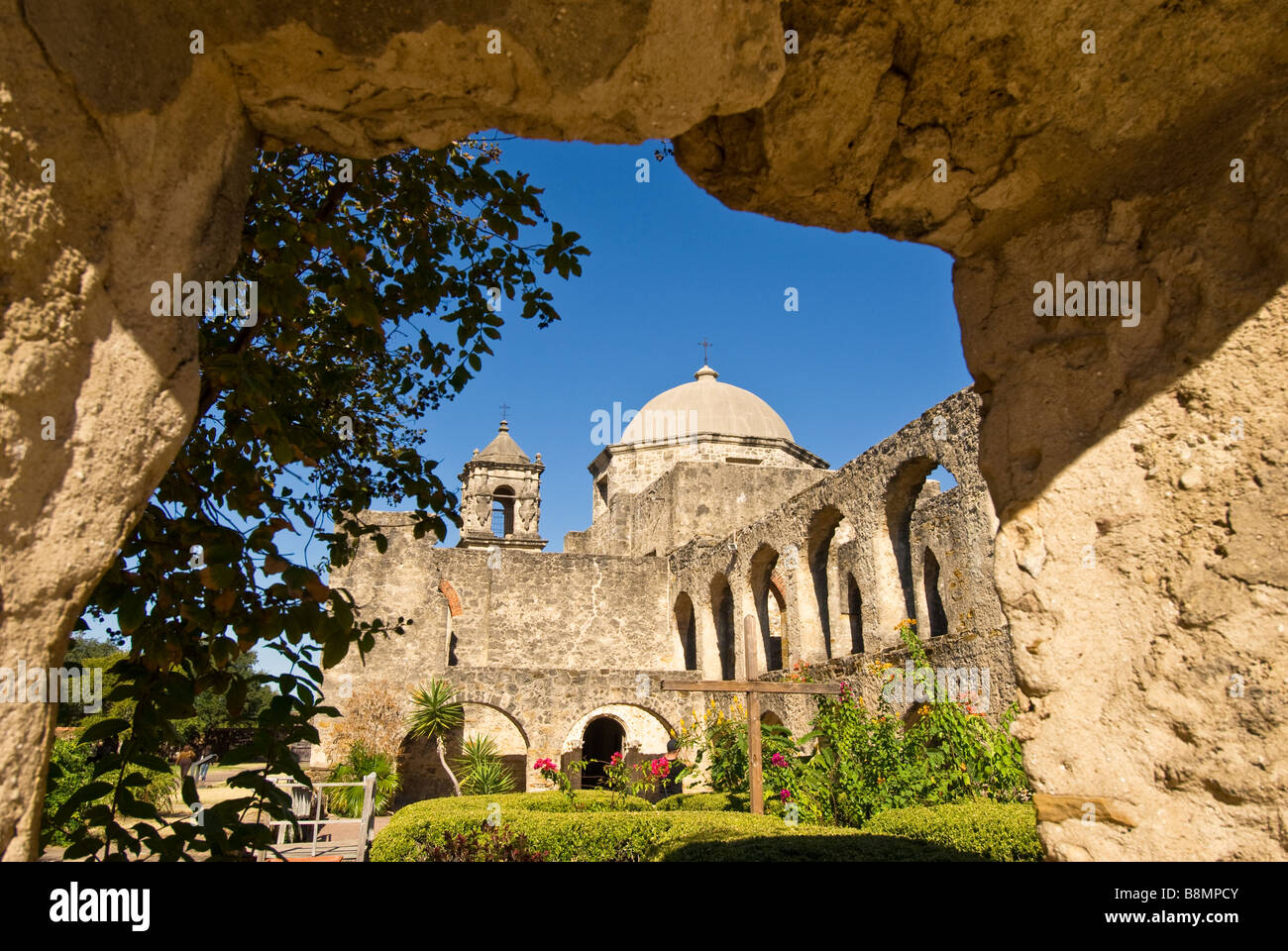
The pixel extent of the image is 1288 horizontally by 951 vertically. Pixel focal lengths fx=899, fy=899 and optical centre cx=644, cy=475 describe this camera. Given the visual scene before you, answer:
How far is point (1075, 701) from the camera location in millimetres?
2000

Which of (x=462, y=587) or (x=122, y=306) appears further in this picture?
(x=462, y=587)

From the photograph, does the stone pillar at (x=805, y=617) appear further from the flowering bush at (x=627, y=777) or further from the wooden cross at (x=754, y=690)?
the wooden cross at (x=754, y=690)

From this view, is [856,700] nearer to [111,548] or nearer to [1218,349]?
[1218,349]

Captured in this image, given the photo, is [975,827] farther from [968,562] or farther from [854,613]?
[854,613]

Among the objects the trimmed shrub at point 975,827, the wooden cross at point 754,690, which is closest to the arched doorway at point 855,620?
the wooden cross at point 754,690

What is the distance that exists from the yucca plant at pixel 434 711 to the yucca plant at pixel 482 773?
33cm

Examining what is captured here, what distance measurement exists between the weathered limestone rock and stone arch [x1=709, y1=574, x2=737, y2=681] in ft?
50.9

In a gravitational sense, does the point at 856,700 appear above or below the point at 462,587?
below

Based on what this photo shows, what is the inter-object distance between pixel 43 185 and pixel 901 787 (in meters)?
8.71

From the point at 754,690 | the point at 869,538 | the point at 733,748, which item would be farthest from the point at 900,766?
the point at 869,538

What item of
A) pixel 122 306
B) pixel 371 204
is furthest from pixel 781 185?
pixel 371 204

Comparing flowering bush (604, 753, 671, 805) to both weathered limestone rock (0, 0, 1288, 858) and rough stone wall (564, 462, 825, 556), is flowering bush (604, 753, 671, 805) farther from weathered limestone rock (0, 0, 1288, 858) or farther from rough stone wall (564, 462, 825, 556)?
weathered limestone rock (0, 0, 1288, 858)

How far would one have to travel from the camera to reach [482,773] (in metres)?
15.6

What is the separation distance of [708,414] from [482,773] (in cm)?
1245
